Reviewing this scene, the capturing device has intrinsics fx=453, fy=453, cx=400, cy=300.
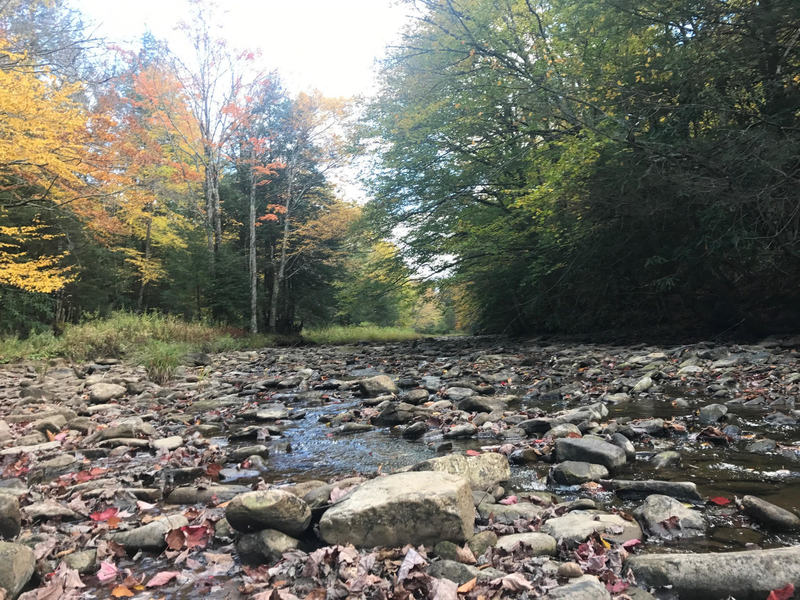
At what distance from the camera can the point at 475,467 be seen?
2.80 metres

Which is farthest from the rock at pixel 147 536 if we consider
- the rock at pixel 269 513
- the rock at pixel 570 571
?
the rock at pixel 570 571

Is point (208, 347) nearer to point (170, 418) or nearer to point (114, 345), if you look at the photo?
A: point (114, 345)

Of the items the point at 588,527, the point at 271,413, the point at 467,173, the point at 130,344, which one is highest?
the point at 467,173

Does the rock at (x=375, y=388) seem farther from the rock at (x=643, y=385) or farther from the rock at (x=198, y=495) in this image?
the rock at (x=198, y=495)

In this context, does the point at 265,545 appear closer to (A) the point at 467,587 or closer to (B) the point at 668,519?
(A) the point at 467,587

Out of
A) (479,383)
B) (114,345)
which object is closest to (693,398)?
(479,383)

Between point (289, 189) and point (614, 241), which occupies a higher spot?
point (289, 189)

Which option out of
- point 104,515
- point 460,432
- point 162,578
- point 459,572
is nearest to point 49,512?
point 104,515

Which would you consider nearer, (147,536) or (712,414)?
(147,536)

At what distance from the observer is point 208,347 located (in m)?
13.5

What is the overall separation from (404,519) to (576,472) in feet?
4.52

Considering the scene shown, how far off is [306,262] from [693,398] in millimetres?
20213

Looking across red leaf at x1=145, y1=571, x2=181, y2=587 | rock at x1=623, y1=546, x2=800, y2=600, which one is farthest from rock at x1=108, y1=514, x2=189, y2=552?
rock at x1=623, y1=546, x2=800, y2=600

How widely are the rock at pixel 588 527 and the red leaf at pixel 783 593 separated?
1.86ft
